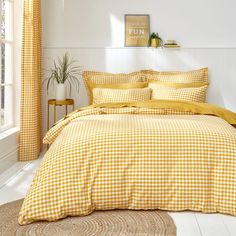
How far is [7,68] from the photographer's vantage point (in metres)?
4.47

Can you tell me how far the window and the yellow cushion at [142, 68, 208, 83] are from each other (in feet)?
5.13

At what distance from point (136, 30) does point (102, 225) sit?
10.1 feet

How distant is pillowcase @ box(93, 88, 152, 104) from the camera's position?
→ 14.2 feet

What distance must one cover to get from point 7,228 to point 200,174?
4.02ft

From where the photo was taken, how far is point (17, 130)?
14.3ft

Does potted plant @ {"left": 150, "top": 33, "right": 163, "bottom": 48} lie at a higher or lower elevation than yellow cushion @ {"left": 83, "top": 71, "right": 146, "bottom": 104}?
higher

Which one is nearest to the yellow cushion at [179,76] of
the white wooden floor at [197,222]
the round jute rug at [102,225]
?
the white wooden floor at [197,222]

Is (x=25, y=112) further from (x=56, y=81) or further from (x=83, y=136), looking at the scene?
(x=83, y=136)

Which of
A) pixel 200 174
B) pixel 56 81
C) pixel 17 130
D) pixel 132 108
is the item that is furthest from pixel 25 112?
pixel 200 174

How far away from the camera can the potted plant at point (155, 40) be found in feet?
16.1

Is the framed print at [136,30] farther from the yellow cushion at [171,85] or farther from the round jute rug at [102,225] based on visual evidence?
the round jute rug at [102,225]

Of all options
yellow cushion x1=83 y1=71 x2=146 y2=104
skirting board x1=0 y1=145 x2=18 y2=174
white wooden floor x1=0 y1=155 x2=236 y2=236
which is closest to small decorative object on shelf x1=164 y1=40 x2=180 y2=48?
yellow cushion x1=83 y1=71 x2=146 y2=104

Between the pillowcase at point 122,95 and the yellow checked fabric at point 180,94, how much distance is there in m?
0.12

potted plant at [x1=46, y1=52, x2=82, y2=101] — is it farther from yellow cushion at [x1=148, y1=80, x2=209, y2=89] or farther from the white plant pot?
yellow cushion at [x1=148, y1=80, x2=209, y2=89]
